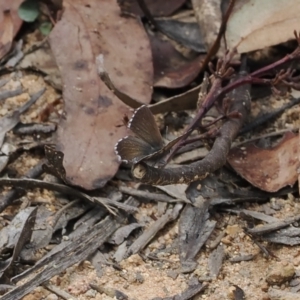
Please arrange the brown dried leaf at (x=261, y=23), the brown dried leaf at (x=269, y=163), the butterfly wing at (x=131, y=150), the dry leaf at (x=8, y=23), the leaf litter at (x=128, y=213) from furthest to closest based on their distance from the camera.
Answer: the dry leaf at (x=8, y=23)
the brown dried leaf at (x=261, y=23)
the brown dried leaf at (x=269, y=163)
the leaf litter at (x=128, y=213)
the butterfly wing at (x=131, y=150)

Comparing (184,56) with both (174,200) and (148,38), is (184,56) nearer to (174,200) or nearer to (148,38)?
(148,38)

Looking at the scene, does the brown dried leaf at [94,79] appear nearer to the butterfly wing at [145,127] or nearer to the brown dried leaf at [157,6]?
the brown dried leaf at [157,6]

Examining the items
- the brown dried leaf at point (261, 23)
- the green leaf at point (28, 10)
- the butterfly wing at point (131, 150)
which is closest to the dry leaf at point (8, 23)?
the green leaf at point (28, 10)

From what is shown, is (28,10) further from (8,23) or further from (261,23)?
(261,23)

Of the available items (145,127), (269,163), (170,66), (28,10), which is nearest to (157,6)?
(170,66)

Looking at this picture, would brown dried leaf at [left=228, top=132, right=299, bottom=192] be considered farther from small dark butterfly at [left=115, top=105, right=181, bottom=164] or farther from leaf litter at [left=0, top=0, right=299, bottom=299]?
small dark butterfly at [left=115, top=105, right=181, bottom=164]
